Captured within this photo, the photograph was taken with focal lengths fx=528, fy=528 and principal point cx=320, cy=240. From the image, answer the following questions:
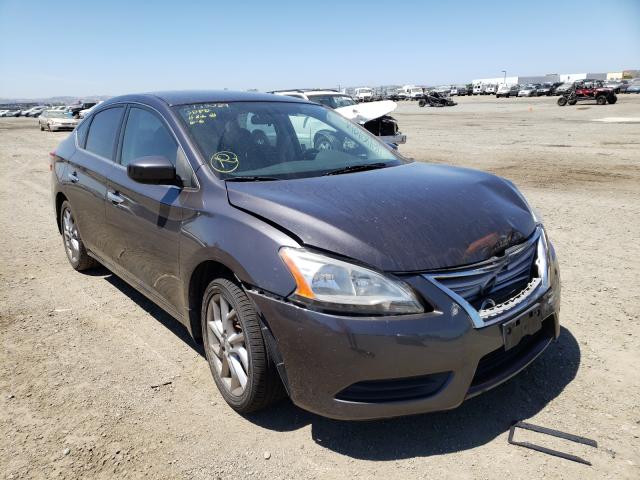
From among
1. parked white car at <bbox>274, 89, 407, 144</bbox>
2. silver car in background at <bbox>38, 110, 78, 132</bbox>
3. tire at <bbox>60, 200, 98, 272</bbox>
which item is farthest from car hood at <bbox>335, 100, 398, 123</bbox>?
silver car in background at <bbox>38, 110, 78, 132</bbox>

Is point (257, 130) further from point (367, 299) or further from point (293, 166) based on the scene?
point (367, 299)

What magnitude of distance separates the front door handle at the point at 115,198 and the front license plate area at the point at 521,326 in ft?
8.80

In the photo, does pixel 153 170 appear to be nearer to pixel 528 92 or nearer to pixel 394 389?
pixel 394 389

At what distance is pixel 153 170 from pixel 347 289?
144cm

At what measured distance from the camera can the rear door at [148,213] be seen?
10.3ft

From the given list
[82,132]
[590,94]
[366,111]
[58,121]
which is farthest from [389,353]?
[590,94]

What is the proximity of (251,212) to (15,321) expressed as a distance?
2.69 metres

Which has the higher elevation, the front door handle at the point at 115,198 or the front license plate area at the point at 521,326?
the front door handle at the point at 115,198

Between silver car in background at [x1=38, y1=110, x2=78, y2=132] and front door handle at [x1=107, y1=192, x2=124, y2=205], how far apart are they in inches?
1174

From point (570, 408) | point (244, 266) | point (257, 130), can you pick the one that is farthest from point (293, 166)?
point (570, 408)

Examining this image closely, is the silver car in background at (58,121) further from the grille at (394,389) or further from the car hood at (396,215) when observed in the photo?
the grille at (394,389)

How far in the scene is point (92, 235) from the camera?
4.50 metres

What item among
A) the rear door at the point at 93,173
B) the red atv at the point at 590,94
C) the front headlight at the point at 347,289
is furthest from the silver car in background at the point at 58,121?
the red atv at the point at 590,94

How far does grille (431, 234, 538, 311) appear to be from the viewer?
7.70ft
